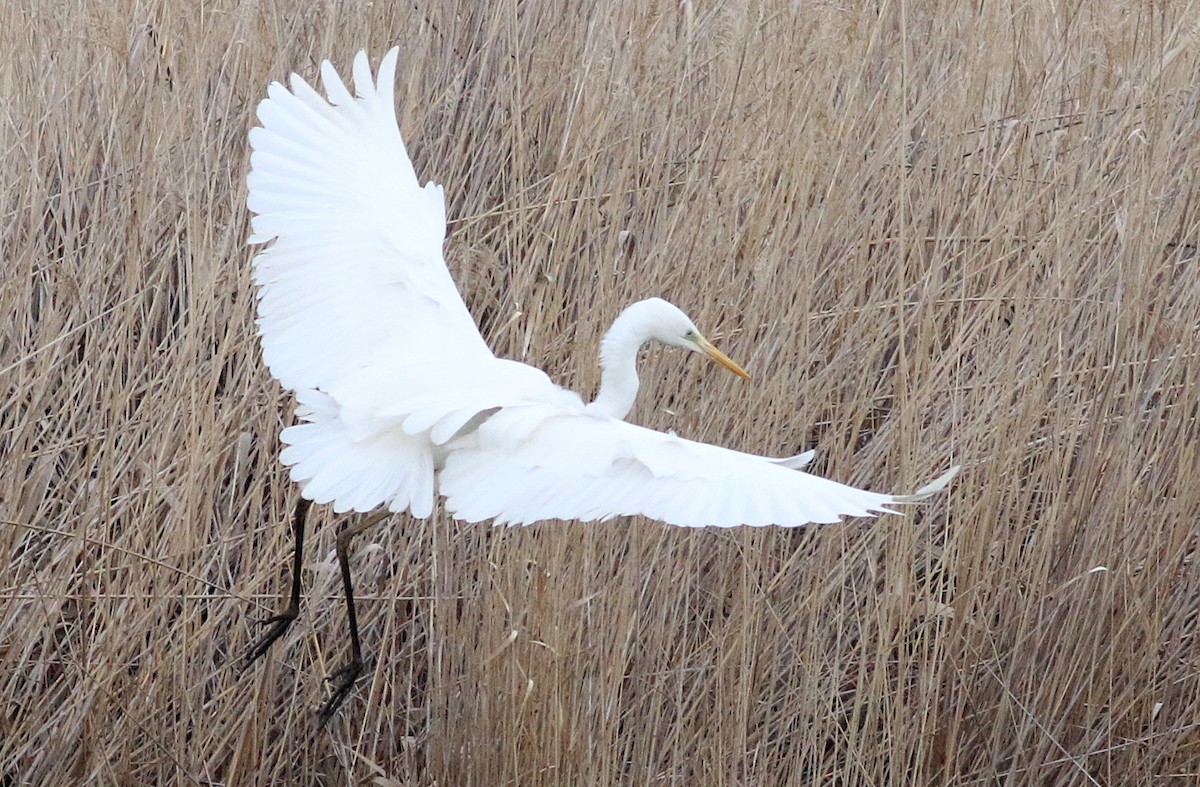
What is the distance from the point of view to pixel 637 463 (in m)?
1.39

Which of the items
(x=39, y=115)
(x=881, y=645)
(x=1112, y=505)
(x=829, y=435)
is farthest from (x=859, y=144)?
(x=39, y=115)

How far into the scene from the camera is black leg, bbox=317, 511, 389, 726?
1718mm

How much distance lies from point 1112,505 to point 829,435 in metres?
0.38

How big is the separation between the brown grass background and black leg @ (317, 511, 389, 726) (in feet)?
0.19

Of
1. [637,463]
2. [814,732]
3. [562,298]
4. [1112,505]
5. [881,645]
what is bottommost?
[814,732]

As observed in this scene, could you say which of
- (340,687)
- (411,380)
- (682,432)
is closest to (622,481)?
(411,380)

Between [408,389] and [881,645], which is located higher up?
[408,389]

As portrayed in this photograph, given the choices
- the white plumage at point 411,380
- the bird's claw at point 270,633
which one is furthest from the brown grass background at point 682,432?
the white plumage at point 411,380

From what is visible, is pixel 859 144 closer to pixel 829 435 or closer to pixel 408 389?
pixel 829 435

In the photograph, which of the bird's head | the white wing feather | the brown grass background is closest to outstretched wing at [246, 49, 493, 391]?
the white wing feather

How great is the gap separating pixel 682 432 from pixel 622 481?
469 mm

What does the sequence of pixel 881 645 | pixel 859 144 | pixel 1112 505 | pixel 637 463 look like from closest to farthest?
1. pixel 637 463
2. pixel 881 645
3. pixel 1112 505
4. pixel 859 144

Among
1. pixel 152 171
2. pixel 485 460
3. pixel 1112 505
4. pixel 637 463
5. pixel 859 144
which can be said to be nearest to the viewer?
pixel 637 463

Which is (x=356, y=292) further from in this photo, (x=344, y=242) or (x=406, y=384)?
(x=406, y=384)
